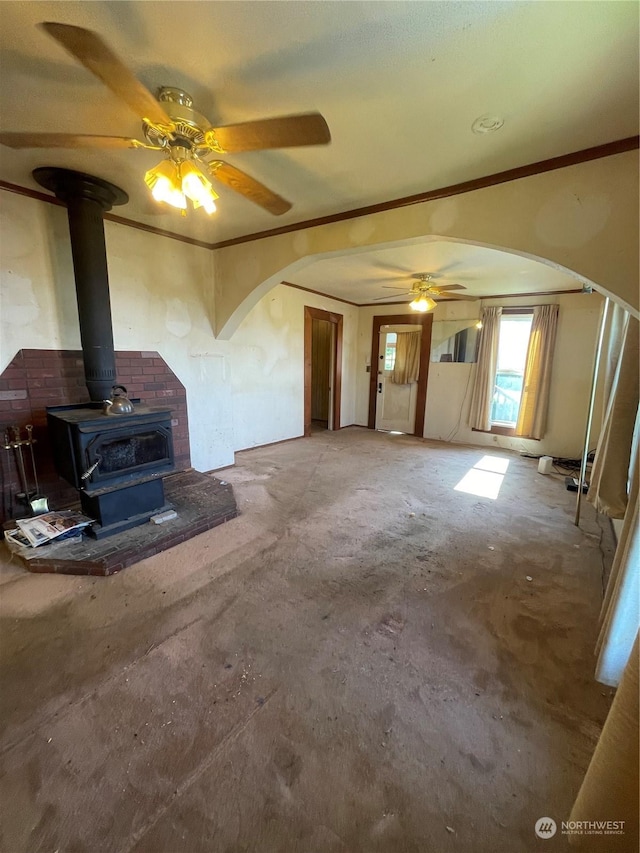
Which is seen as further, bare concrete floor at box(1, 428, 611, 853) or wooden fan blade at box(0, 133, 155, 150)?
wooden fan blade at box(0, 133, 155, 150)

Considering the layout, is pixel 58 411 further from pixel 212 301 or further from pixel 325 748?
pixel 325 748

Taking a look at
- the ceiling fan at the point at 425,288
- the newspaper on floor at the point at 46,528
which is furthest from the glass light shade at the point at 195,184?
the ceiling fan at the point at 425,288

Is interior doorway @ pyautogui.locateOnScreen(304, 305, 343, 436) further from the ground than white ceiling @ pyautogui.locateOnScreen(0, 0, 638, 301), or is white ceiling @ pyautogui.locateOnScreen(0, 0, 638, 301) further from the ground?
white ceiling @ pyautogui.locateOnScreen(0, 0, 638, 301)

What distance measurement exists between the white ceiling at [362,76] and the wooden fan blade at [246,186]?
0.24m

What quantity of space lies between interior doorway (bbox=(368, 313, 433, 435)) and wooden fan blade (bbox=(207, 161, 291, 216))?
4420 millimetres

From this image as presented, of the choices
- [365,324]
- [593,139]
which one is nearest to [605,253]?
[593,139]

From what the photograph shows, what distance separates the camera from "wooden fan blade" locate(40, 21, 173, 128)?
961 mm

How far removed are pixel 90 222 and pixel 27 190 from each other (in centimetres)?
55

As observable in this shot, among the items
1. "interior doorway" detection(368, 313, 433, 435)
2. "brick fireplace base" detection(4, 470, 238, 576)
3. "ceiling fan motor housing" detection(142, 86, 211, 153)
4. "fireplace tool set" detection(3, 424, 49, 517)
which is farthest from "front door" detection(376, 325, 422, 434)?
"fireplace tool set" detection(3, 424, 49, 517)

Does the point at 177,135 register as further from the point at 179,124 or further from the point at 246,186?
the point at 246,186

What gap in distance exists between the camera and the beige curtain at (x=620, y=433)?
1896 millimetres

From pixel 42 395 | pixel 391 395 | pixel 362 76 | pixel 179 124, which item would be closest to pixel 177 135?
pixel 179 124

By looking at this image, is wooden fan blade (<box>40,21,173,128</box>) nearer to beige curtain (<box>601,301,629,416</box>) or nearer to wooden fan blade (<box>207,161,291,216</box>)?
wooden fan blade (<box>207,161,291,216</box>)

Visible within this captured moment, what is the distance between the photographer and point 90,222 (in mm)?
2438
